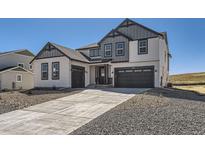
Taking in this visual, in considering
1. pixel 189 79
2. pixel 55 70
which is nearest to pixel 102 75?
pixel 55 70

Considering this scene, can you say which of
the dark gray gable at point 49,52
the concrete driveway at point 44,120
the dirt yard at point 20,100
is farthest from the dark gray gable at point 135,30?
the concrete driveway at point 44,120

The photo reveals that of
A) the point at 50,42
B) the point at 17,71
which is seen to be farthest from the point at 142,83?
the point at 17,71

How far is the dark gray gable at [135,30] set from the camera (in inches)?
704

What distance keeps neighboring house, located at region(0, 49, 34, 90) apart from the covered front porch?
11.0 metres

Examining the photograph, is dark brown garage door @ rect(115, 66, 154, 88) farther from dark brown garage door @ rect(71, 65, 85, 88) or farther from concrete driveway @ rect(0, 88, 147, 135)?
concrete driveway @ rect(0, 88, 147, 135)

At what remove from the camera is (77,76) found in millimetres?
19219

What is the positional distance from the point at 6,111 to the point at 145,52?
13509 mm

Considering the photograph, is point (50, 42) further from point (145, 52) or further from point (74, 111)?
point (74, 111)

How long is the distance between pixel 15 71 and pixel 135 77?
650 inches

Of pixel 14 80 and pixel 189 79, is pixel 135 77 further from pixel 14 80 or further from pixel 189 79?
pixel 189 79

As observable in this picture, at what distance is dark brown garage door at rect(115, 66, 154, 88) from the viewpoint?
692 inches

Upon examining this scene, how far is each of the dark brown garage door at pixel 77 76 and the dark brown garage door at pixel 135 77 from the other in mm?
3758

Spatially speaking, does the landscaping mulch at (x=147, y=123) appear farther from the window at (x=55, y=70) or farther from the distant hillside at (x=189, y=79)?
the distant hillside at (x=189, y=79)
